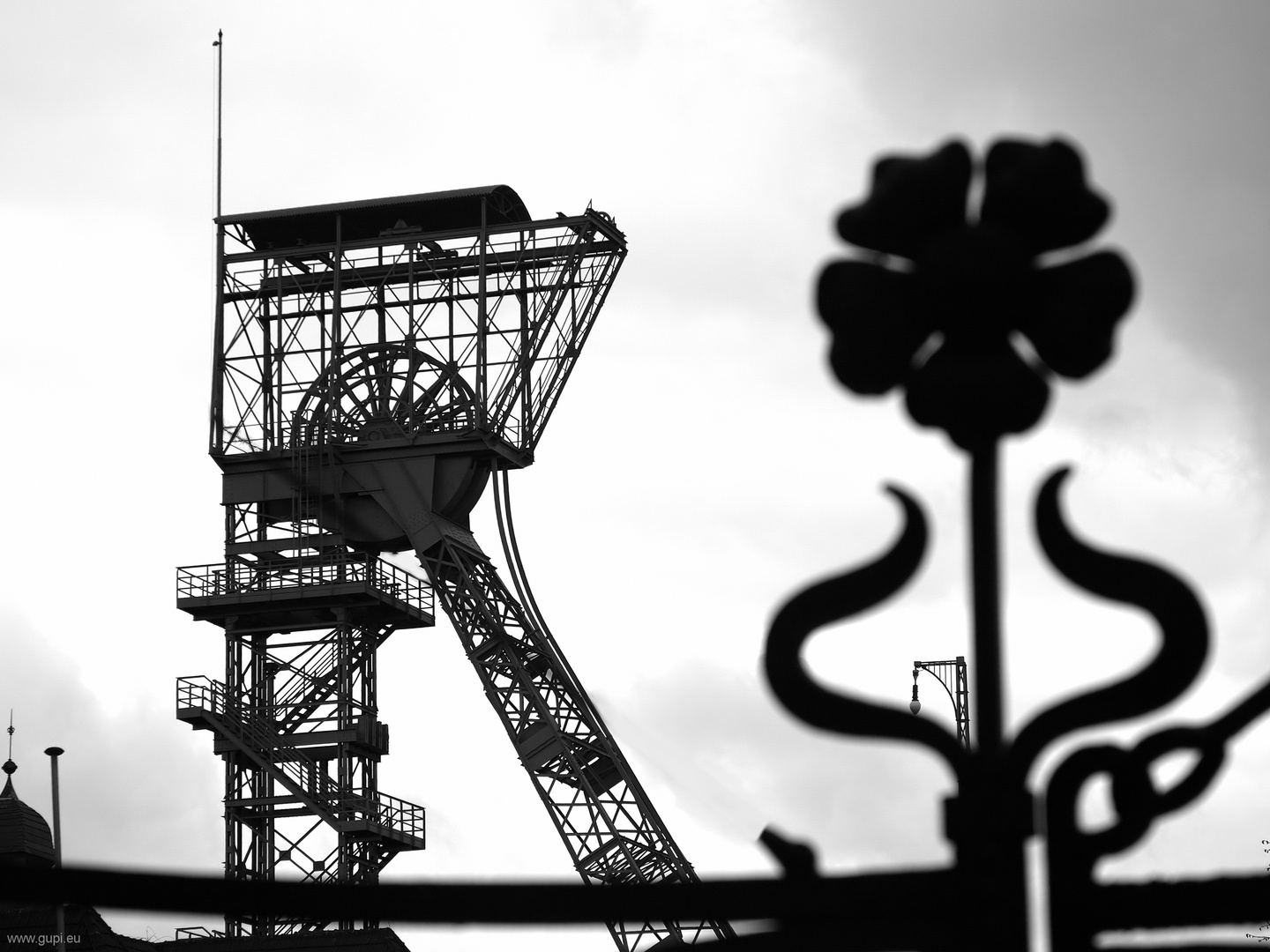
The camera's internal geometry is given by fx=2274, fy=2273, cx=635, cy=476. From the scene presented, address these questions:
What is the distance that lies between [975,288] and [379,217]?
4779 centimetres

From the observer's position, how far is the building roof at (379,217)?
48.3 m

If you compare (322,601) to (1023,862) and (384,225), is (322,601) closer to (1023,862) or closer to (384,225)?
(384,225)

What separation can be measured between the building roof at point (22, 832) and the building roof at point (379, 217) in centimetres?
1363

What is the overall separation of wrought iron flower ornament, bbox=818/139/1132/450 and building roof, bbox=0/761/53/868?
165ft

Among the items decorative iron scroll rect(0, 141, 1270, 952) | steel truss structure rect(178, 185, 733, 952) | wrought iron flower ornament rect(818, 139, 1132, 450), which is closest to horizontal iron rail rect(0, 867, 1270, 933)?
decorative iron scroll rect(0, 141, 1270, 952)

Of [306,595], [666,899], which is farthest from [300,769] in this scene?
[666,899]

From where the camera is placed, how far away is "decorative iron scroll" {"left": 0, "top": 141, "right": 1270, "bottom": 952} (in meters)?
2.25

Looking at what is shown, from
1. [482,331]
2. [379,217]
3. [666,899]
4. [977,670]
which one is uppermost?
[379,217]

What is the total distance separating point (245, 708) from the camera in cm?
4825

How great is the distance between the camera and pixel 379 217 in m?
49.4

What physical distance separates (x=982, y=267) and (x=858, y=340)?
15 centimetres

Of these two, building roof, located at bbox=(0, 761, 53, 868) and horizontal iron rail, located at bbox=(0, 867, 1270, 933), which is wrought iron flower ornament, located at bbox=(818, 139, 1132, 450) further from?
building roof, located at bbox=(0, 761, 53, 868)

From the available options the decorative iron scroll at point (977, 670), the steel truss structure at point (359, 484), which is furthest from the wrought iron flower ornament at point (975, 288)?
the steel truss structure at point (359, 484)

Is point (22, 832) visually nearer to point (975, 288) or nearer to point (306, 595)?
point (306, 595)
